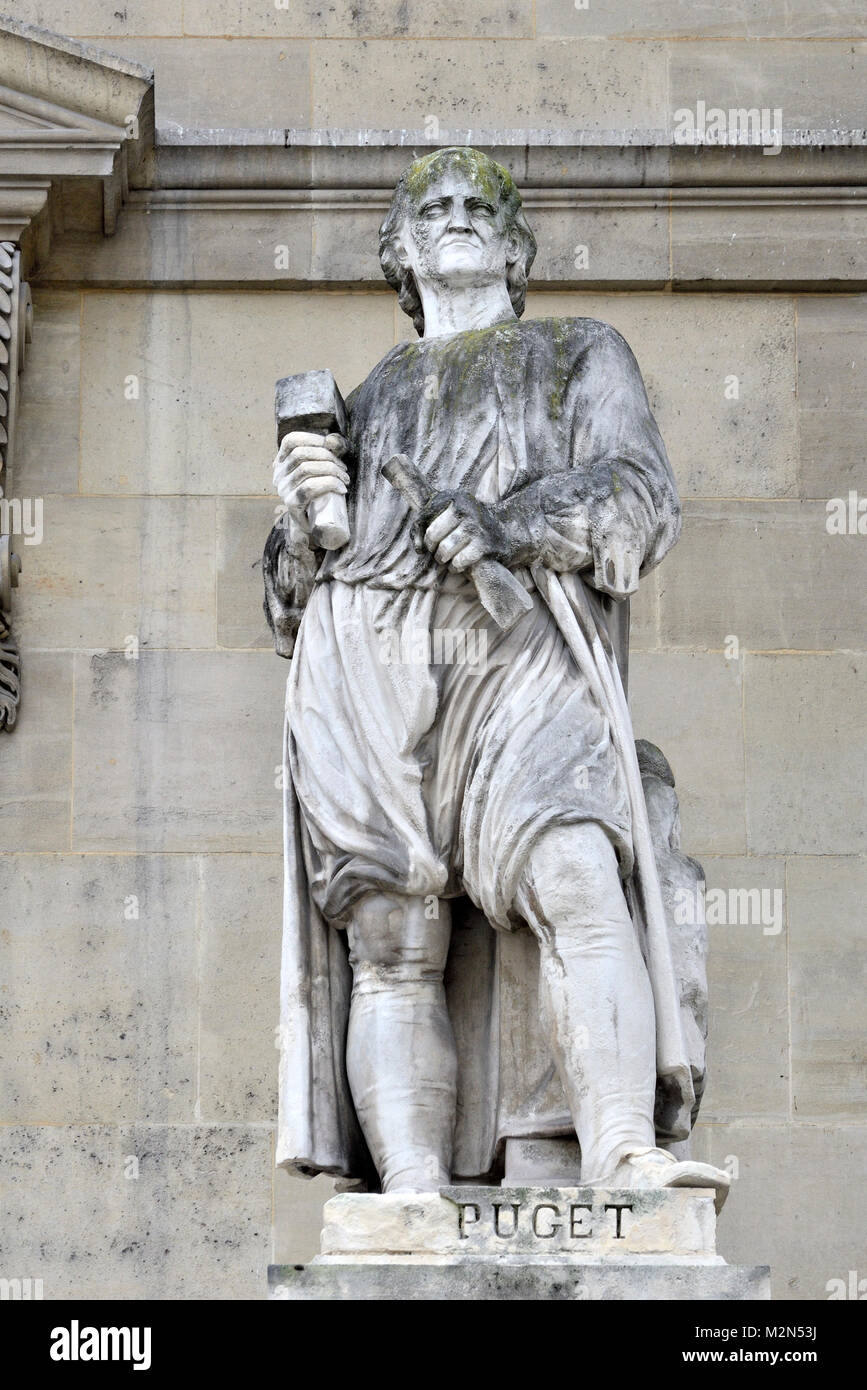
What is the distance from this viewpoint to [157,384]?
11.4 m

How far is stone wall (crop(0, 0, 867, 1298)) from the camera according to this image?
1059 centimetres

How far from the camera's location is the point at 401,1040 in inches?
328

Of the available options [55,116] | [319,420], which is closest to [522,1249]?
[319,420]

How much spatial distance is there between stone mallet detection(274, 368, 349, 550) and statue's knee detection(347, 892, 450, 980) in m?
0.88

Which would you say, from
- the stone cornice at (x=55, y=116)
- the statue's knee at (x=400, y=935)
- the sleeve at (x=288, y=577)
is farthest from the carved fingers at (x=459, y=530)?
the stone cornice at (x=55, y=116)

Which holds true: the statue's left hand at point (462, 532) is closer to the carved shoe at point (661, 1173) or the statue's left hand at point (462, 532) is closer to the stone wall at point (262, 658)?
the carved shoe at point (661, 1173)

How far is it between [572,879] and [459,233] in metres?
1.80

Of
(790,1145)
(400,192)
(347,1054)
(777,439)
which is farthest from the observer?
(777,439)

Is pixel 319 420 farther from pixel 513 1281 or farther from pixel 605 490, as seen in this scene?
pixel 513 1281

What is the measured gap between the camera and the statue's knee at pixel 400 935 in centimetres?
838

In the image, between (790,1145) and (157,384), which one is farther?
(157,384)

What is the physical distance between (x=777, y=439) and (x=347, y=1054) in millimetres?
3627

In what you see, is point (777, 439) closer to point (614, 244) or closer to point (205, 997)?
point (614, 244)
